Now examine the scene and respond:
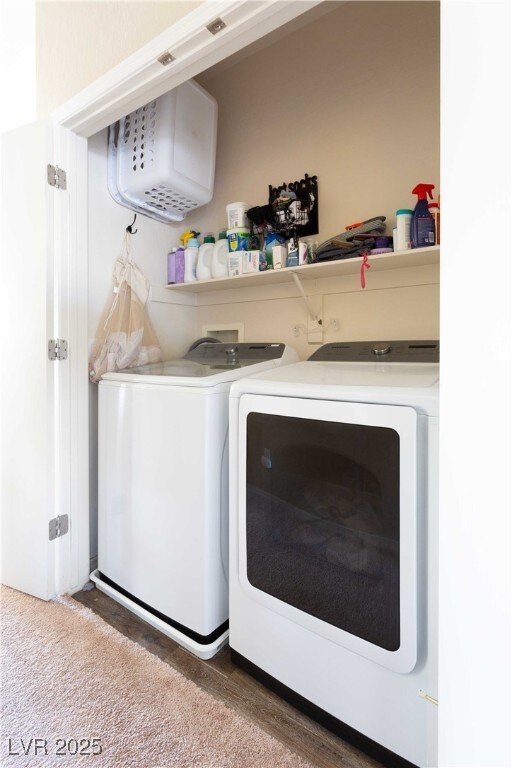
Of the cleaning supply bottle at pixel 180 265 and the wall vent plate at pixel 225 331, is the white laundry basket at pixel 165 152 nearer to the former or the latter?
the cleaning supply bottle at pixel 180 265

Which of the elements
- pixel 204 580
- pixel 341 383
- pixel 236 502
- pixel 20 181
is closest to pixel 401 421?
pixel 341 383

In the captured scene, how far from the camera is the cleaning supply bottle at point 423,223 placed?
4.75 ft

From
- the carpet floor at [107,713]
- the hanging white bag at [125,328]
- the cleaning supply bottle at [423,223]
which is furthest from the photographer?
the hanging white bag at [125,328]

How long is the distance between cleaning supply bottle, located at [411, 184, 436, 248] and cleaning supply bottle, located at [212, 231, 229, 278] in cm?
101

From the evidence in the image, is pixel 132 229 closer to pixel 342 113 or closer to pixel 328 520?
pixel 342 113

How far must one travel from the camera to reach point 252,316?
87.0 inches

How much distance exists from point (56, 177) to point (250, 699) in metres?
2.15

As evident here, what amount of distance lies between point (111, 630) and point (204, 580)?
50 centimetres

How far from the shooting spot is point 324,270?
1751 mm

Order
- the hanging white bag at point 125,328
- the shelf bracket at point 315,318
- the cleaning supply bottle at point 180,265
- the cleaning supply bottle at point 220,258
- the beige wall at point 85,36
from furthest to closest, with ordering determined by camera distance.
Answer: the cleaning supply bottle at point 180,265
the cleaning supply bottle at point 220,258
the shelf bracket at point 315,318
the hanging white bag at point 125,328
the beige wall at point 85,36

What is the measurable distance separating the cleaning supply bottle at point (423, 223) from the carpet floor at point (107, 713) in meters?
1.75

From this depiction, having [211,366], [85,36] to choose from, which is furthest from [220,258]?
[85,36]

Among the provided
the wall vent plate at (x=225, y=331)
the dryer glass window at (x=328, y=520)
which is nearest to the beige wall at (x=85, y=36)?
the wall vent plate at (x=225, y=331)

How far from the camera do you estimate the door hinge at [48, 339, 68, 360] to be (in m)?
1.59
